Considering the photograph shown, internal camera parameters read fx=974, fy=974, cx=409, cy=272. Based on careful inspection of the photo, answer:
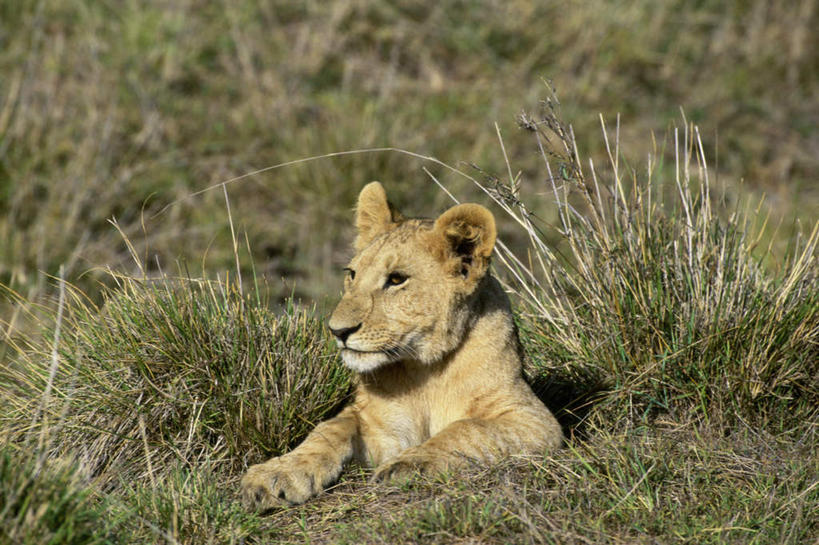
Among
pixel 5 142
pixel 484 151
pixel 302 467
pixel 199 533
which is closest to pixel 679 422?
pixel 302 467

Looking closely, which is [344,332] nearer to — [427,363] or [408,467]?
[427,363]

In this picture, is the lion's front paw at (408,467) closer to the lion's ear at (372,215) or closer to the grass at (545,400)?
the grass at (545,400)

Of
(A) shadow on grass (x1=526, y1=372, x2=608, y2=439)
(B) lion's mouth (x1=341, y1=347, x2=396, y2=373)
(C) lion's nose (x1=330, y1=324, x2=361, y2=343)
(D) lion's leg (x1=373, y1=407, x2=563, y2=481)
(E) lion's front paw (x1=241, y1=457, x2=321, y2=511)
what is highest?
(C) lion's nose (x1=330, y1=324, x2=361, y2=343)

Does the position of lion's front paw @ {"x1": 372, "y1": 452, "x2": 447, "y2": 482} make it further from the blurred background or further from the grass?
the blurred background

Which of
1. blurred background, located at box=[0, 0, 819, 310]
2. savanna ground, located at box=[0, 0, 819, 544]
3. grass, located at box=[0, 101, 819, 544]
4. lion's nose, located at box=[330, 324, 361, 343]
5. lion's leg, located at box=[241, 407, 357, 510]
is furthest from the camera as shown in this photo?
blurred background, located at box=[0, 0, 819, 310]

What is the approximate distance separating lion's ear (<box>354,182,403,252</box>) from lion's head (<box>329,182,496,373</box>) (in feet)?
1.02

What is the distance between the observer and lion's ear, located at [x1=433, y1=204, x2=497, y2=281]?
4336mm

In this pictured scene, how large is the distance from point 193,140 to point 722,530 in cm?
789

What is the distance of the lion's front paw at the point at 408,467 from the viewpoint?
3977 mm

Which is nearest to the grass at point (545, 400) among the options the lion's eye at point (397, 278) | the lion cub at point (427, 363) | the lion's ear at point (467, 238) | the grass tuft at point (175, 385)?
the grass tuft at point (175, 385)

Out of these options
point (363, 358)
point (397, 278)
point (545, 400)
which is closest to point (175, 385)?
point (363, 358)

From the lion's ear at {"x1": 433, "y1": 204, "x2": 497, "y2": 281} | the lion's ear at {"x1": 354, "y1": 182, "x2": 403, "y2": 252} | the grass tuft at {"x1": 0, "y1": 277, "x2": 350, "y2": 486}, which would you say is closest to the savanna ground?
the grass tuft at {"x1": 0, "y1": 277, "x2": 350, "y2": 486}

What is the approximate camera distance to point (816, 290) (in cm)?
501

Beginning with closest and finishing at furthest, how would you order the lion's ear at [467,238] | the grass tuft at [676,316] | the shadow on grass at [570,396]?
the lion's ear at [467,238], the grass tuft at [676,316], the shadow on grass at [570,396]
